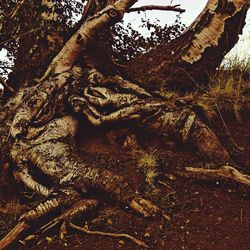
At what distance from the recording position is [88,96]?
4.09m

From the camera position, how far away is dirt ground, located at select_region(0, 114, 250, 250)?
8.04 feet

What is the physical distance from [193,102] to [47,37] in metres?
2.42

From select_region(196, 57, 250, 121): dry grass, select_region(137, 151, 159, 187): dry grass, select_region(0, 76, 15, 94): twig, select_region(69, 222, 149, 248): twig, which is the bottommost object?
select_region(69, 222, 149, 248): twig

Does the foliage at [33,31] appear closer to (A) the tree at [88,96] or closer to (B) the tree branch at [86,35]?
(A) the tree at [88,96]

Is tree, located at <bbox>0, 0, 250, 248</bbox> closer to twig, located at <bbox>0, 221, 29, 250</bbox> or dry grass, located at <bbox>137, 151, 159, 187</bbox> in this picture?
twig, located at <bbox>0, 221, 29, 250</bbox>

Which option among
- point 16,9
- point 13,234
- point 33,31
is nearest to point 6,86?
point 33,31

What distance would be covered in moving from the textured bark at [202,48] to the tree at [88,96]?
12 mm

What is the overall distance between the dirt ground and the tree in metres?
0.09

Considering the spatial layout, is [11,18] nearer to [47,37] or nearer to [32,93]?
[47,37]

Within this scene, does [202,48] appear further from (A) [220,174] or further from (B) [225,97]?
(A) [220,174]


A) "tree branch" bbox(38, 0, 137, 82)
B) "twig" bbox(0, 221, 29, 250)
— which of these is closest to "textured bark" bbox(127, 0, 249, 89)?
"tree branch" bbox(38, 0, 137, 82)

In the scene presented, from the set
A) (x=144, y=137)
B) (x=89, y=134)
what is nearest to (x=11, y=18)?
(x=89, y=134)

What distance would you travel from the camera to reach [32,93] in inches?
157

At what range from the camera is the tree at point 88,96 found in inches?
118
